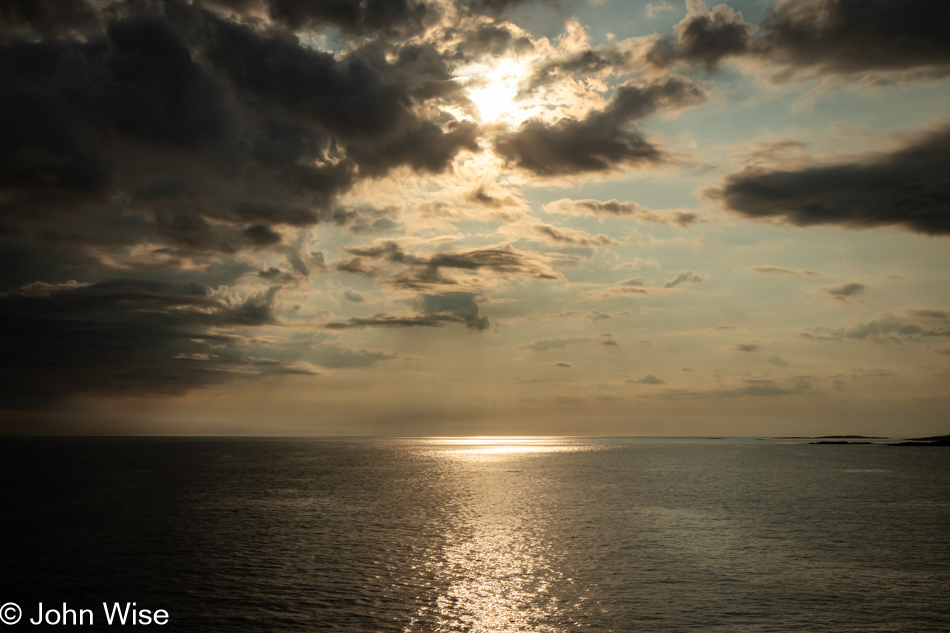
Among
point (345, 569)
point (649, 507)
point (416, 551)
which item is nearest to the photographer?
point (345, 569)

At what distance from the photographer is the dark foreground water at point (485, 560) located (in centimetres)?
3328

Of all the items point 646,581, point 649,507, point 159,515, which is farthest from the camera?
point 649,507

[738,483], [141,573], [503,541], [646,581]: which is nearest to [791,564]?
[646,581]

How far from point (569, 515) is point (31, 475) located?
117740mm

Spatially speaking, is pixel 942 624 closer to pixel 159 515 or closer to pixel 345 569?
pixel 345 569

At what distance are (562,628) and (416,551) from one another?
20613mm

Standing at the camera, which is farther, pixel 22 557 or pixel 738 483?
pixel 738 483

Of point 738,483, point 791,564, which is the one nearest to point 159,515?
point 791,564

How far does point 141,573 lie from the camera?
136 ft

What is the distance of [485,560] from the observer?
46406 mm

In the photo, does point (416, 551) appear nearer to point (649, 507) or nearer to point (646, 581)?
point (646, 581)

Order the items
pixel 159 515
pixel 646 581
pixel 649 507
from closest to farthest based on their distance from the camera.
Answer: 1. pixel 646 581
2. pixel 159 515
3. pixel 649 507

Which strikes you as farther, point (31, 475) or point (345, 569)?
point (31, 475)

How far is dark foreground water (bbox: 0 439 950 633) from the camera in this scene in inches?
1310
